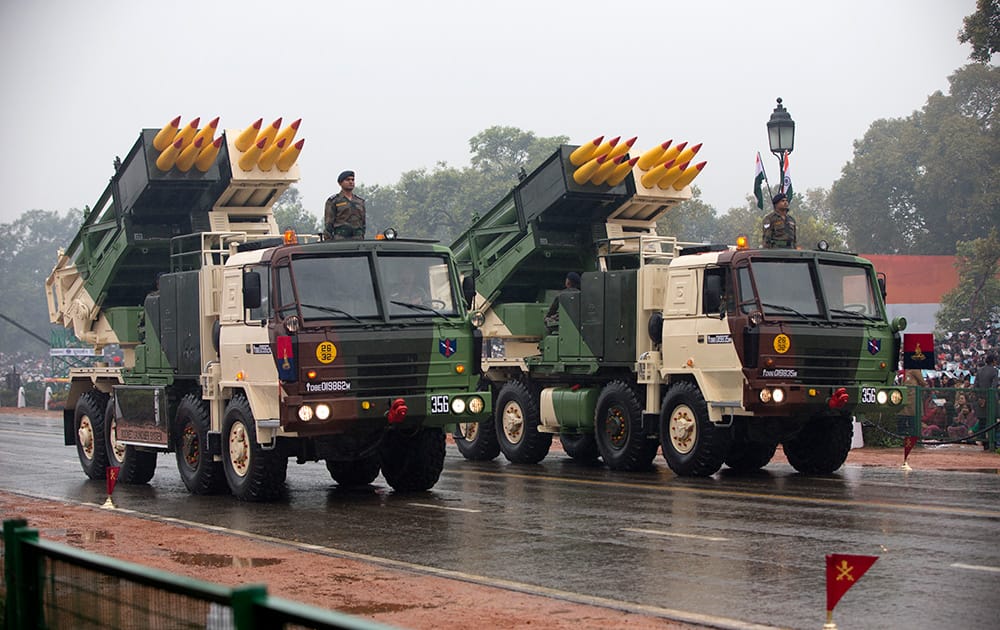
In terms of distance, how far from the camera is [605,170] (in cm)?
2248

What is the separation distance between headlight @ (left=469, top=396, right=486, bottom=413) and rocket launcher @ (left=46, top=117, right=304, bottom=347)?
16.1ft

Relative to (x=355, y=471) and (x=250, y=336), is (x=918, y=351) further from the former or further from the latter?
(x=250, y=336)

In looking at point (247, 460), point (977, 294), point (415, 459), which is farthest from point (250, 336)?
point (977, 294)

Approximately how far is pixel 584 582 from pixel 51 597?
546 centimetres

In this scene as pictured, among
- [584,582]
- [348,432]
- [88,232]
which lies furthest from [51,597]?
[88,232]

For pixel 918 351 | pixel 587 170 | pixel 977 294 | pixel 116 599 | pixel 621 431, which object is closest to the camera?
pixel 116 599

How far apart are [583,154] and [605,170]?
0.42m

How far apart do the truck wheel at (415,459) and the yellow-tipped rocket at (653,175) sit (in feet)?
22.7

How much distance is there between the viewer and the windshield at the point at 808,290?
18.8 meters

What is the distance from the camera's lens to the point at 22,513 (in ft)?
54.2

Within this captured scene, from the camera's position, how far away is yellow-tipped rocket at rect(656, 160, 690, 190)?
2311cm

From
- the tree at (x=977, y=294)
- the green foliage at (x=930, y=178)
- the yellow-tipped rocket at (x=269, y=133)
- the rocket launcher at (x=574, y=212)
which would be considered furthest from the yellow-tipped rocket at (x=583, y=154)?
the green foliage at (x=930, y=178)

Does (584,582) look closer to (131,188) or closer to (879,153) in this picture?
(131,188)

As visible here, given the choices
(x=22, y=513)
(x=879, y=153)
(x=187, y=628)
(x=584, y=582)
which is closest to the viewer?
(x=187, y=628)
